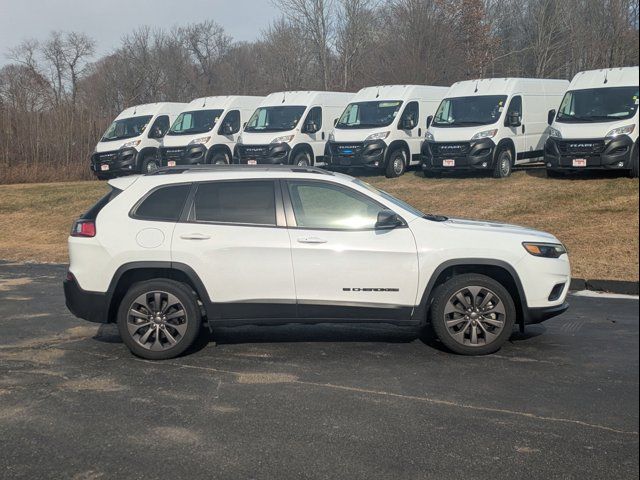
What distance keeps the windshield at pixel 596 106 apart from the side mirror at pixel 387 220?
40.2ft

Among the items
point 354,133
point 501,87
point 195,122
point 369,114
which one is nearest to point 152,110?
point 195,122

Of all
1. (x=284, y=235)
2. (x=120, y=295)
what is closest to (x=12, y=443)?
(x=120, y=295)

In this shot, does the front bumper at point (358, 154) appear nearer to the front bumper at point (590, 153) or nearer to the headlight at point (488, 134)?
the headlight at point (488, 134)

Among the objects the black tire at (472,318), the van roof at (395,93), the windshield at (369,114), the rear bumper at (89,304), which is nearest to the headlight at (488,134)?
the windshield at (369,114)

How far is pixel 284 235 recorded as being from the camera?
6.31 m

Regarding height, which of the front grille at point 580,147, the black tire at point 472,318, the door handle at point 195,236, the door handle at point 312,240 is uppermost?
the front grille at point 580,147

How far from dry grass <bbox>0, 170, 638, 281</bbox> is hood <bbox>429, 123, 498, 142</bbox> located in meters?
1.27

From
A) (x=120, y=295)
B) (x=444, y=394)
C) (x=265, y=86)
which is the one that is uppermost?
(x=265, y=86)

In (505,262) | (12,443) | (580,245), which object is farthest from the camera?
(580,245)

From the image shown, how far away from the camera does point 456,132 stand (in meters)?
19.6

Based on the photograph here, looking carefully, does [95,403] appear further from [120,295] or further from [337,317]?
[337,317]

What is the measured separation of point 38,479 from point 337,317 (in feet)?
9.81

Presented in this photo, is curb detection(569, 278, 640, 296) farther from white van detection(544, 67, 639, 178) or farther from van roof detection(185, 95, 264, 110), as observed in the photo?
van roof detection(185, 95, 264, 110)

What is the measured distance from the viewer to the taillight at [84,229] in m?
6.43
